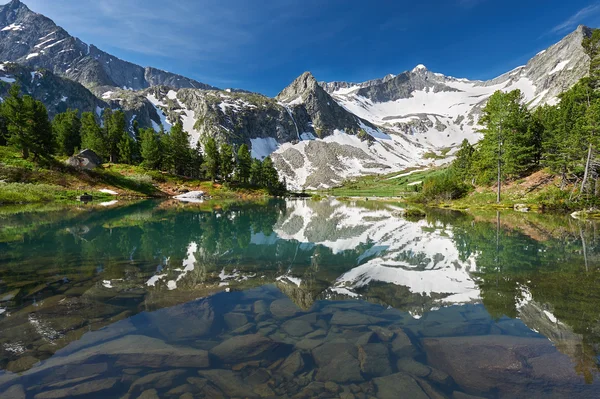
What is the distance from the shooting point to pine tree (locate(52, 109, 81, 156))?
7706 cm

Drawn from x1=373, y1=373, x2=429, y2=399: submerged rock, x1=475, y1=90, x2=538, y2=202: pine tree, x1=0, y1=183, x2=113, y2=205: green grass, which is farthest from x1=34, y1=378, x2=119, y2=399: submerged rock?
x1=475, y1=90, x2=538, y2=202: pine tree

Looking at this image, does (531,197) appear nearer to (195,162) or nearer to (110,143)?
(195,162)

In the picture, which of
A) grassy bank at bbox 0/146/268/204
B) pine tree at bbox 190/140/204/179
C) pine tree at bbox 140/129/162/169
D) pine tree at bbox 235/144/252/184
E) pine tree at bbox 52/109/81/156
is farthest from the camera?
pine tree at bbox 235/144/252/184

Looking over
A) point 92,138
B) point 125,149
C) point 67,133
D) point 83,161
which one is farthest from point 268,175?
point 83,161

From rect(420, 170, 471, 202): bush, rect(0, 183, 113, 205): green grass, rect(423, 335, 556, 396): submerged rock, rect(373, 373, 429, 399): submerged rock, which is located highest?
rect(420, 170, 471, 202): bush

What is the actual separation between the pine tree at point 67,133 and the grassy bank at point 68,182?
1857cm

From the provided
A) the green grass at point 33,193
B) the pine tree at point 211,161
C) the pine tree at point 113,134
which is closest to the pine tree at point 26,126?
the green grass at point 33,193

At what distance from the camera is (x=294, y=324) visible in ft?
23.0

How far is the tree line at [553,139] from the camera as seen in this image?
37.2 metres

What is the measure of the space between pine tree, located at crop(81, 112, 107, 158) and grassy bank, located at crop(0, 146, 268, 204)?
1046 centimetres

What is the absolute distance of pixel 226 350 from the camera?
5.71m

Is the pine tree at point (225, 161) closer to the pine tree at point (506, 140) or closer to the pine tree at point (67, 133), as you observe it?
the pine tree at point (67, 133)

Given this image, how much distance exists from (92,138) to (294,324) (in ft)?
296

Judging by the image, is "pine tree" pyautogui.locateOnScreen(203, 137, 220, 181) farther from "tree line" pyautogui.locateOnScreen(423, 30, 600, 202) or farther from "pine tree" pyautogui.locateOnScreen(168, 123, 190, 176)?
"tree line" pyautogui.locateOnScreen(423, 30, 600, 202)
